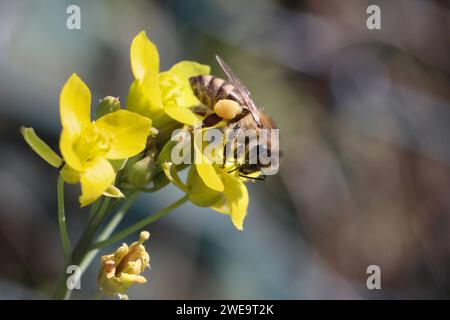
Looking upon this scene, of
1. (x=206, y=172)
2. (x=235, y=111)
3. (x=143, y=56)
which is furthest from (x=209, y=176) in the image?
(x=143, y=56)

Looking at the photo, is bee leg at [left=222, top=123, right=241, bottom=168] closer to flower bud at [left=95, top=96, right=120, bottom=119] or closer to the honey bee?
the honey bee

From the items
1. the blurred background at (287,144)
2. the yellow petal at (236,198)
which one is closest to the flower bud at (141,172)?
the yellow petal at (236,198)

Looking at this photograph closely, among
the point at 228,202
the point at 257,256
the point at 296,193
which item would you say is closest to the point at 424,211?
the point at 296,193

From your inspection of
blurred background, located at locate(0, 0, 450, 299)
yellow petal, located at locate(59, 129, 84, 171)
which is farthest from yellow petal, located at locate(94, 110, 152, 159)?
blurred background, located at locate(0, 0, 450, 299)

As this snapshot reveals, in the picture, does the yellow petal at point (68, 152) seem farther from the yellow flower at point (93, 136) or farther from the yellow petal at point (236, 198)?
the yellow petal at point (236, 198)

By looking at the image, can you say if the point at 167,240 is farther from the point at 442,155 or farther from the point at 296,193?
the point at 442,155

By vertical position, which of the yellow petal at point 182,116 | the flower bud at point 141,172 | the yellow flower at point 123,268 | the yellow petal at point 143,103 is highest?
the yellow petal at point 143,103
